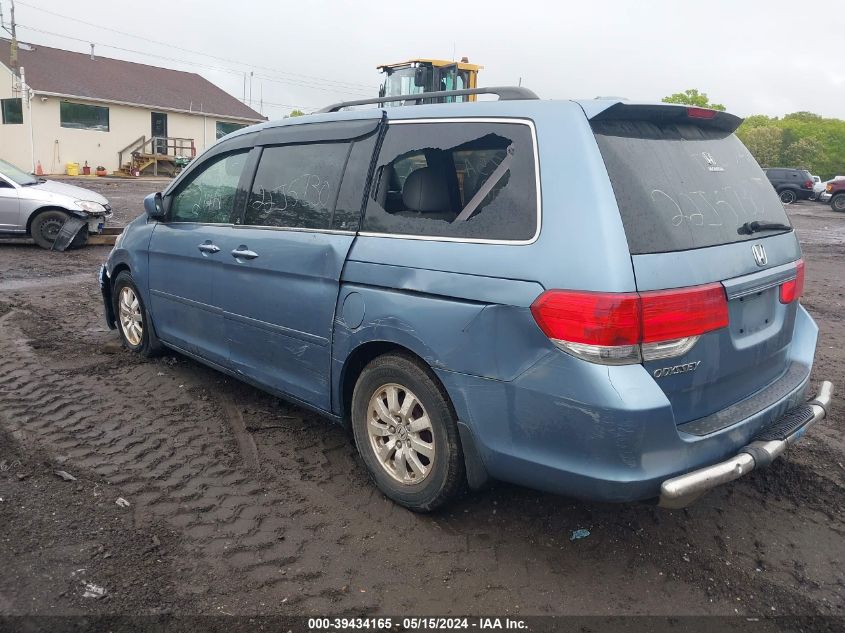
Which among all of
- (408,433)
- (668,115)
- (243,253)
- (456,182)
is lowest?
(408,433)

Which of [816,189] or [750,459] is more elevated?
[816,189]

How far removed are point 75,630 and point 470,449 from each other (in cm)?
165

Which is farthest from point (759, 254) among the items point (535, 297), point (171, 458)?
point (171, 458)

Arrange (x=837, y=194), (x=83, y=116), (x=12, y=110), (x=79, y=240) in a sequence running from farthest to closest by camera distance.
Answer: (x=83, y=116)
(x=12, y=110)
(x=837, y=194)
(x=79, y=240)

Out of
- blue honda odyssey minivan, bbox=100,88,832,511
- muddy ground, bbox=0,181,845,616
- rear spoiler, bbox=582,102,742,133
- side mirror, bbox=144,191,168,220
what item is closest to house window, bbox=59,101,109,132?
side mirror, bbox=144,191,168,220

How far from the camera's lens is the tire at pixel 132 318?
5.29 m

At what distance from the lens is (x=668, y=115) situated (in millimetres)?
3002

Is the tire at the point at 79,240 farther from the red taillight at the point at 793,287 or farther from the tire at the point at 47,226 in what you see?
the red taillight at the point at 793,287

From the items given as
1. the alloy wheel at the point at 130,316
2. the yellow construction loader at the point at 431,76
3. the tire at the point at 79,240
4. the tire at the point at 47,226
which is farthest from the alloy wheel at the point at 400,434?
the yellow construction loader at the point at 431,76

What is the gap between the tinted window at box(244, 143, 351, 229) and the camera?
3688mm

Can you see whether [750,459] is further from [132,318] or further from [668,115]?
[132,318]

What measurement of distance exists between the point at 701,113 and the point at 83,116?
3553cm

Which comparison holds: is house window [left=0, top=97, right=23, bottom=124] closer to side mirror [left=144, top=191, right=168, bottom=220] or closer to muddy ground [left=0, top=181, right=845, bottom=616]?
side mirror [left=144, top=191, right=168, bottom=220]

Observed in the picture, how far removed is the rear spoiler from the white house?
34.1 meters
